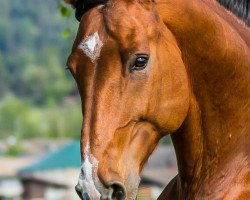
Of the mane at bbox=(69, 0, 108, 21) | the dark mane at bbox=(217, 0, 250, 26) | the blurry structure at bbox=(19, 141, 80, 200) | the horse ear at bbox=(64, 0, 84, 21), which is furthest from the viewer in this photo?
the blurry structure at bbox=(19, 141, 80, 200)

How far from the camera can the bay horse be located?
4.41 m

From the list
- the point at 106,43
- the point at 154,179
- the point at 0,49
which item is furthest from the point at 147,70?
the point at 0,49

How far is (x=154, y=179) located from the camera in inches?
1173

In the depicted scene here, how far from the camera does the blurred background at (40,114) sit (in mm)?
26938

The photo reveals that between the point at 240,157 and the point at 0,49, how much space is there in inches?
6764

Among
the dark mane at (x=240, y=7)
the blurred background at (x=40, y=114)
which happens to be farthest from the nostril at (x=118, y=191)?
the blurred background at (x=40, y=114)

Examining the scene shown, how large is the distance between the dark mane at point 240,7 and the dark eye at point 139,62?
0.72 m

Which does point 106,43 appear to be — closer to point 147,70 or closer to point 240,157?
point 147,70

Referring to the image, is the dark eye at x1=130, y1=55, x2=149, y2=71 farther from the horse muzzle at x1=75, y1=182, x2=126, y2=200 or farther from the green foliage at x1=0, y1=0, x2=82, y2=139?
the green foliage at x1=0, y1=0, x2=82, y2=139

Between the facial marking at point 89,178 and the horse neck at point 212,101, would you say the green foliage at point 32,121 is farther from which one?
the facial marking at point 89,178

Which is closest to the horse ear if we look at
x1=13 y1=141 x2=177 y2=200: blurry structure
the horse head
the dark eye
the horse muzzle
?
the horse head

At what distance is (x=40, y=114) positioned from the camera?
116 m

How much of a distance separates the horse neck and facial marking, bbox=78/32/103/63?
49 centimetres

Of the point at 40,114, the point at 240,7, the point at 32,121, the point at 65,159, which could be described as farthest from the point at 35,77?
the point at 240,7
